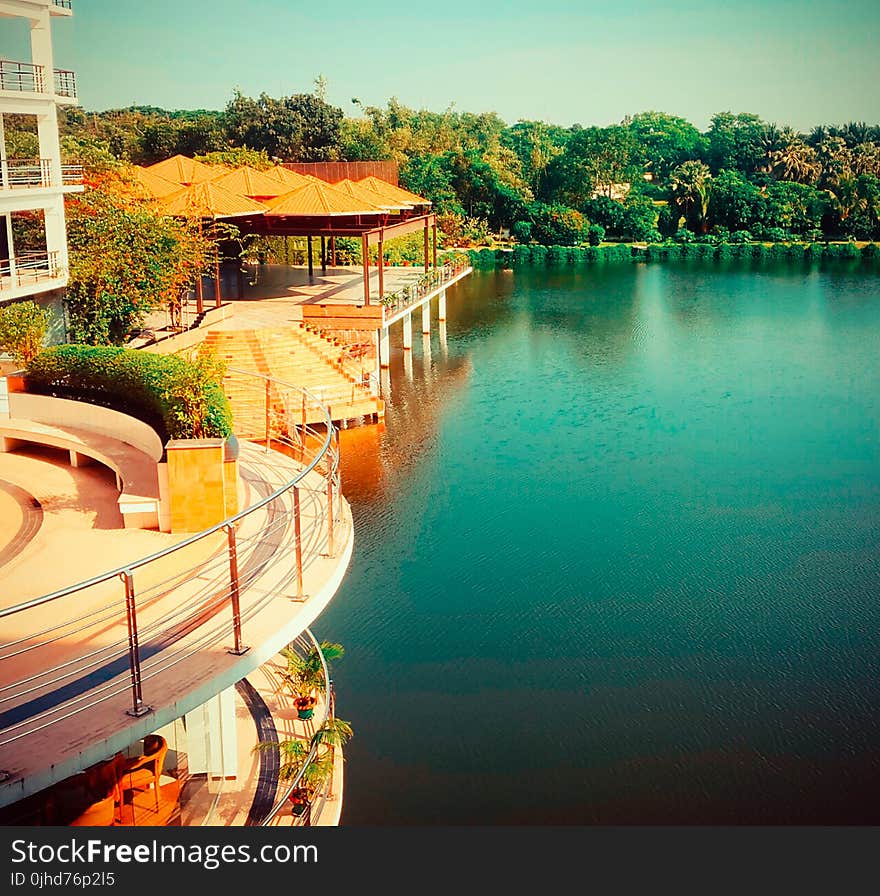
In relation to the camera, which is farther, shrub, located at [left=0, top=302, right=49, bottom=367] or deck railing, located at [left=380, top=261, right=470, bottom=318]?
deck railing, located at [left=380, top=261, right=470, bottom=318]

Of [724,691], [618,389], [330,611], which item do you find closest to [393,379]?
[618,389]

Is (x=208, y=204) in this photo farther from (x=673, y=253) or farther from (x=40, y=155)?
(x=673, y=253)

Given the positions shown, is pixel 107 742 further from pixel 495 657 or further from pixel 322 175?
pixel 322 175

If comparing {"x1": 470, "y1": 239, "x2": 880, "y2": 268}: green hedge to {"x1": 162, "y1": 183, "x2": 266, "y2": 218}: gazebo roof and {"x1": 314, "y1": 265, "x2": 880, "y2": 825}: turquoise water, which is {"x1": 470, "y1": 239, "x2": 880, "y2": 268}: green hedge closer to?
{"x1": 314, "y1": 265, "x2": 880, "y2": 825}: turquoise water

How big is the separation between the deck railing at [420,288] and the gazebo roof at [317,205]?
1.44 m

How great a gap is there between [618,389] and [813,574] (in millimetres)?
7127

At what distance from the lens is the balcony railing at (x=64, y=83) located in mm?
11078

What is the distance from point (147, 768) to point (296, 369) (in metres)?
9.44

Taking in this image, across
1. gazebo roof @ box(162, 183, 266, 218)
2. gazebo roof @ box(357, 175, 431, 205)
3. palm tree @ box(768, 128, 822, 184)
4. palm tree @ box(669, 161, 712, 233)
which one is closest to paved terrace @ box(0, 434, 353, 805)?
gazebo roof @ box(162, 183, 266, 218)

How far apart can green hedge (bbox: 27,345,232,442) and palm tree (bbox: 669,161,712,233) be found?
3300 cm

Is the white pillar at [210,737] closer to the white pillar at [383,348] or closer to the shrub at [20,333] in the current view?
the shrub at [20,333]

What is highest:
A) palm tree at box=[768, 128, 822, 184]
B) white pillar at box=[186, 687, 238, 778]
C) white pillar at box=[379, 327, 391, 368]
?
palm tree at box=[768, 128, 822, 184]

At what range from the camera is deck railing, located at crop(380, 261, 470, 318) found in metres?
16.7

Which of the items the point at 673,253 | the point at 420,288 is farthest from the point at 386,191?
the point at 673,253
